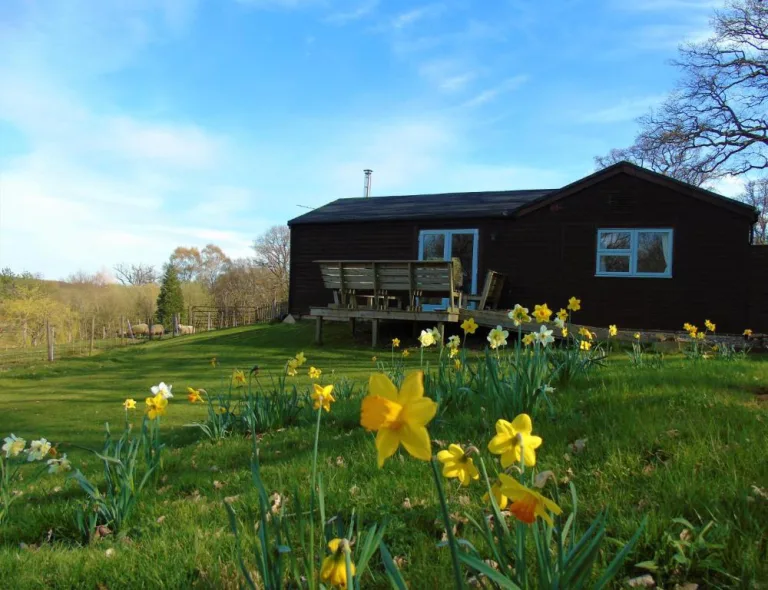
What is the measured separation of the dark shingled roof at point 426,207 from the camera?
1452 centimetres

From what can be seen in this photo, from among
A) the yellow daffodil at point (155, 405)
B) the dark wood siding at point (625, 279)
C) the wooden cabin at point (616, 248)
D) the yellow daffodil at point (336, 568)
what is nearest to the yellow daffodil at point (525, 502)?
the yellow daffodil at point (336, 568)

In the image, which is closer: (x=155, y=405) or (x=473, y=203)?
(x=155, y=405)

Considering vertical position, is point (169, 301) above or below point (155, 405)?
above

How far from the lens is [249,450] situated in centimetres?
374

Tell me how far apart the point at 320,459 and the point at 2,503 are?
177 cm

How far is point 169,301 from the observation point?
117ft

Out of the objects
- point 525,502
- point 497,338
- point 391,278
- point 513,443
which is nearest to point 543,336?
point 497,338

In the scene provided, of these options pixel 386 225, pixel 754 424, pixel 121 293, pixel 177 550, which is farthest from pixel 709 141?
pixel 121 293

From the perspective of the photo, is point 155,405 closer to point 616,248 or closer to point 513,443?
point 513,443

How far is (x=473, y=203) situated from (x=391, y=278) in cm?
537

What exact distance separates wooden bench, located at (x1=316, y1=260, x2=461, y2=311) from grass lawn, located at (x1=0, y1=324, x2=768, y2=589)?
21.5 ft

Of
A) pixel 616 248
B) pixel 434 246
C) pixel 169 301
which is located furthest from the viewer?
pixel 169 301

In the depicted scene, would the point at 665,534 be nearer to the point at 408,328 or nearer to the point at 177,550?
the point at 177,550

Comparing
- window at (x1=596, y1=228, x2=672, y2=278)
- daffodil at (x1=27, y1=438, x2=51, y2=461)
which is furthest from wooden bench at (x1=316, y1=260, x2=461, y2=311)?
daffodil at (x1=27, y1=438, x2=51, y2=461)
